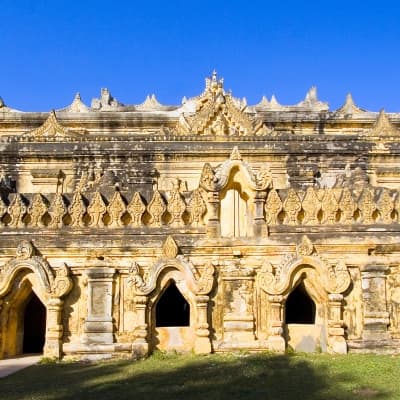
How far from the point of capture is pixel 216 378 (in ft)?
34.8

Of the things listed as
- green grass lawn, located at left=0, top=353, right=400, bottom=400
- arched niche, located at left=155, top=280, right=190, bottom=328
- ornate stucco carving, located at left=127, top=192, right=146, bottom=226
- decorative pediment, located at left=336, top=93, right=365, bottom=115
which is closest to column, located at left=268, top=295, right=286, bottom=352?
green grass lawn, located at left=0, top=353, right=400, bottom=400

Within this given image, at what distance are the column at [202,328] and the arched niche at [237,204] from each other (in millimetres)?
1747

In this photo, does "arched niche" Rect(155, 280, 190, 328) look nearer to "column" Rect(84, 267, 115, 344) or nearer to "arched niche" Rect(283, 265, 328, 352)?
"column" Rect(84, 267, 115, 344)

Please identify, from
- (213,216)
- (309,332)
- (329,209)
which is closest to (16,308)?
(213,216)

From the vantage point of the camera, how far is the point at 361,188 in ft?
49.8

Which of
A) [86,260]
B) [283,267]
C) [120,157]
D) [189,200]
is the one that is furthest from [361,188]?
[120,157]

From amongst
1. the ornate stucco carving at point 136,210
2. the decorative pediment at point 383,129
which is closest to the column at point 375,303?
the ornate stucco carving at point 136,210

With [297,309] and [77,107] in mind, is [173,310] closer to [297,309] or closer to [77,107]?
[297,309]

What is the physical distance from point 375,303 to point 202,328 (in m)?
3.84

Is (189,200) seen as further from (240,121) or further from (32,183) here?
(240,121)

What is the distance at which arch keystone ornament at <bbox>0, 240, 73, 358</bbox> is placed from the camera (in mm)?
13242

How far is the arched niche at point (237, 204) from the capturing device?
14195 millimetres

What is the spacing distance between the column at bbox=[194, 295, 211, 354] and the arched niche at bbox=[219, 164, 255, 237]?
68.8 inches

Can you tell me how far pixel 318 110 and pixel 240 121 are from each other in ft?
32.5
